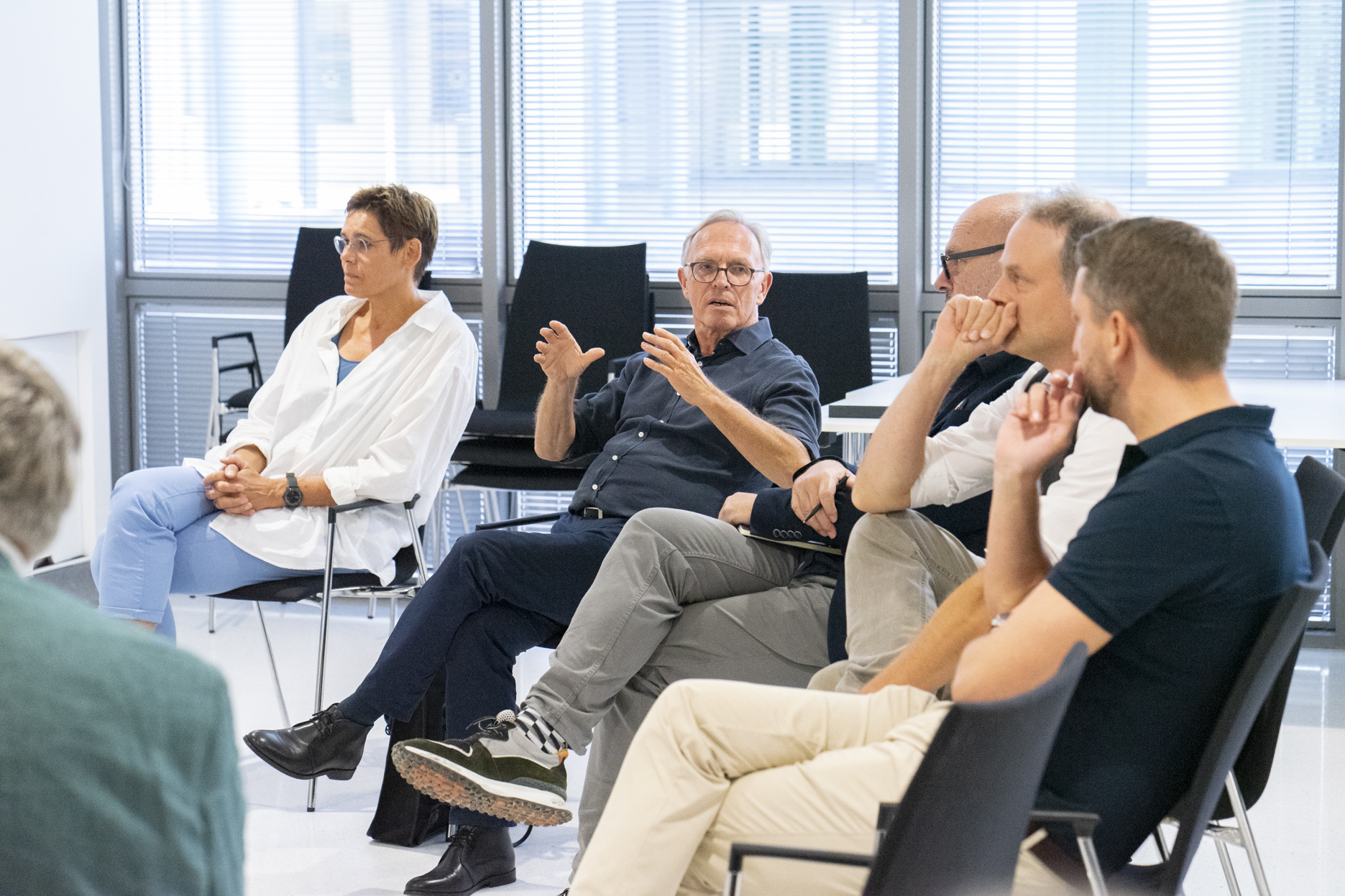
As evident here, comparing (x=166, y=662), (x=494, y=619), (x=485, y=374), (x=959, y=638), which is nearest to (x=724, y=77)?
(x=485, y=374)

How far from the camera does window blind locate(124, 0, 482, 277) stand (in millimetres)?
5082

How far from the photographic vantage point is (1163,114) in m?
4.56

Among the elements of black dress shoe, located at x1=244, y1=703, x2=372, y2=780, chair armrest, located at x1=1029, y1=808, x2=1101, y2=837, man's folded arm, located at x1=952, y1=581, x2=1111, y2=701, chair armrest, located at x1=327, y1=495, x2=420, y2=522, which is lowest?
black dress shoe, located at x1=244, y1=703, x2=372, y2=780

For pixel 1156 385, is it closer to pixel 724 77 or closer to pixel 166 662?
pixel 166 662

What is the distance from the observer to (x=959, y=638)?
1869mm

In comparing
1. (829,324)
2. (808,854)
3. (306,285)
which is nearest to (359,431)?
(306,285)

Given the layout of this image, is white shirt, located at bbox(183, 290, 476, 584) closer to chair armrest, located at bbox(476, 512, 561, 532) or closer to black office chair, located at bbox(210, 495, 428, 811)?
black office chair, located at bbox(210, 495, 428, 811)

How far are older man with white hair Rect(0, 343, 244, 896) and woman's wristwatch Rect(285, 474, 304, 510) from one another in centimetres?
211

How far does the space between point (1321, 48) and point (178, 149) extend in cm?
423

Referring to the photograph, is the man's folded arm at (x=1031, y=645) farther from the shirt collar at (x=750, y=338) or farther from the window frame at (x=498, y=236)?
the window frame at (x=498, y=236)

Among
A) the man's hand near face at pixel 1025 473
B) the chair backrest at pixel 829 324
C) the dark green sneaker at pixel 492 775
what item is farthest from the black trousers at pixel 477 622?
the chair backrest at pixel 829 324

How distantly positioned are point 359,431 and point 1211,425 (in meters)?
2.26

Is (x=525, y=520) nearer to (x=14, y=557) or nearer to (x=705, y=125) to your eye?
(x=14, y=557)

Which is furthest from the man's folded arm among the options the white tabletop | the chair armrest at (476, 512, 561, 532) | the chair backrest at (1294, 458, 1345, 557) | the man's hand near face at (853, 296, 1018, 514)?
the chair armrest at (476, 512, 561, 532)
